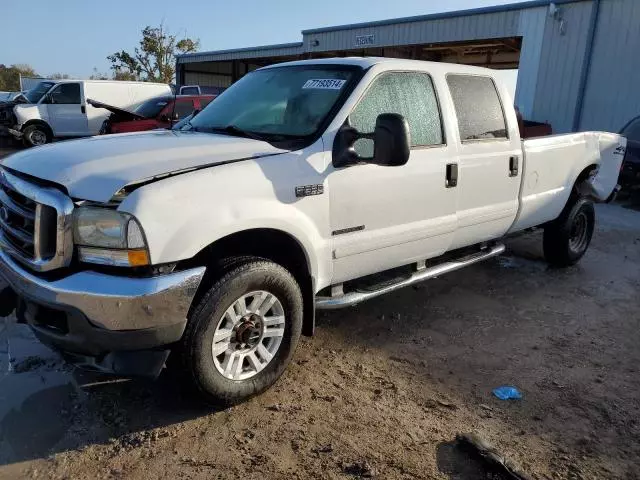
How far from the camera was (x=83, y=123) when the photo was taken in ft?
52.8

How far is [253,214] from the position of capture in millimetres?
2832

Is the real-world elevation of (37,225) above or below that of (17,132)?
above

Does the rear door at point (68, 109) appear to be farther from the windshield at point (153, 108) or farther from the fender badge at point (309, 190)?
the fender badge at point (309, 190)

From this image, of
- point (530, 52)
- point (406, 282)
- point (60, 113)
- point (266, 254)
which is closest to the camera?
point (266, 254)

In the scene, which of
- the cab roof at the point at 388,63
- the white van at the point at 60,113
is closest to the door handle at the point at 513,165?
the cab roof at the point at 388,63

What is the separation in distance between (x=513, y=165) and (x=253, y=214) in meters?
2.75

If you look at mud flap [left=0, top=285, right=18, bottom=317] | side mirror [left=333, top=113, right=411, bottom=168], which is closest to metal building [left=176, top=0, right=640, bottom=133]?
Answer: side mirror [left=333, top=113, right=411, bottom=168]

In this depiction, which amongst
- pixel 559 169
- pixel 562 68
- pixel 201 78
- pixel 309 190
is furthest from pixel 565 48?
pixel 201 78

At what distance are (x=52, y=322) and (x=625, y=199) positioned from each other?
36.1 feet

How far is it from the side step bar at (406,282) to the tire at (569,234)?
1199mm

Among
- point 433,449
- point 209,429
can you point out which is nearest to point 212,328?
point 209,429

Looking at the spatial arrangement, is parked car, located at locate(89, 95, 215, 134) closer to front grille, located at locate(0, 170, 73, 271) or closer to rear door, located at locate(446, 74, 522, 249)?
rear door, located at locate(446, 74, 522, 249)

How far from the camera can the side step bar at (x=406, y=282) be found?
11.3 feet

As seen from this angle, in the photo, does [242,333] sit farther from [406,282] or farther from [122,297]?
[406,282]
